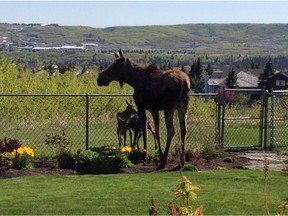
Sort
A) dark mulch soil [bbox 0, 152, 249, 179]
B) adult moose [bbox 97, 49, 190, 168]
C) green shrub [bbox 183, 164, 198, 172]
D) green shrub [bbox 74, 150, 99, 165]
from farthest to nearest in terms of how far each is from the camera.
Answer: adult moose [bbox 97, 49, 190, 168] < green shrub [bbox 74, 150, 99, 165] < green shrub [bbox 183, 164, 198, 172] < dark mulch soil [bbox 0, 152, 249, 179]

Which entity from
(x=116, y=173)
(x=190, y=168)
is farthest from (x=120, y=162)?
(x=190, y=168)

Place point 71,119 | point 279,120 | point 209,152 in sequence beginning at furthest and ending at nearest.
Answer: point 71,119, point 279,120, point 209,152

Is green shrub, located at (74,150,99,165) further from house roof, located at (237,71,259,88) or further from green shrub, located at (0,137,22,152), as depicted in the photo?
house roof, located at (237,71,259,88)

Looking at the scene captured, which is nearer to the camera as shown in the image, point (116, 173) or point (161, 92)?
point (116, 173)

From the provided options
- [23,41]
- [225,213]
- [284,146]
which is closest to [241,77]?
[284,146]

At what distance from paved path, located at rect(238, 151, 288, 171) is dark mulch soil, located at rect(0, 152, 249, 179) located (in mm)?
208

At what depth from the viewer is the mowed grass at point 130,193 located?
33.9 ft

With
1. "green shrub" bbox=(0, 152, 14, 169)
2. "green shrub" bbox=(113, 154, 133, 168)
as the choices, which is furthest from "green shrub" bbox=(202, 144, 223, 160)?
"green shrub" bbox=(0, 152, 14, 169)

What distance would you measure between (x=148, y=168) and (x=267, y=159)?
2.74 m

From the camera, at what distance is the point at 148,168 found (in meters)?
14.4

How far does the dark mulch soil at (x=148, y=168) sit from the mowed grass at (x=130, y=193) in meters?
0.47

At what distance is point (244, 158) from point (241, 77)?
5759cm

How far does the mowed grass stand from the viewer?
10.3 metres

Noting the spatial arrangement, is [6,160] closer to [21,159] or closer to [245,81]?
[21,159]
